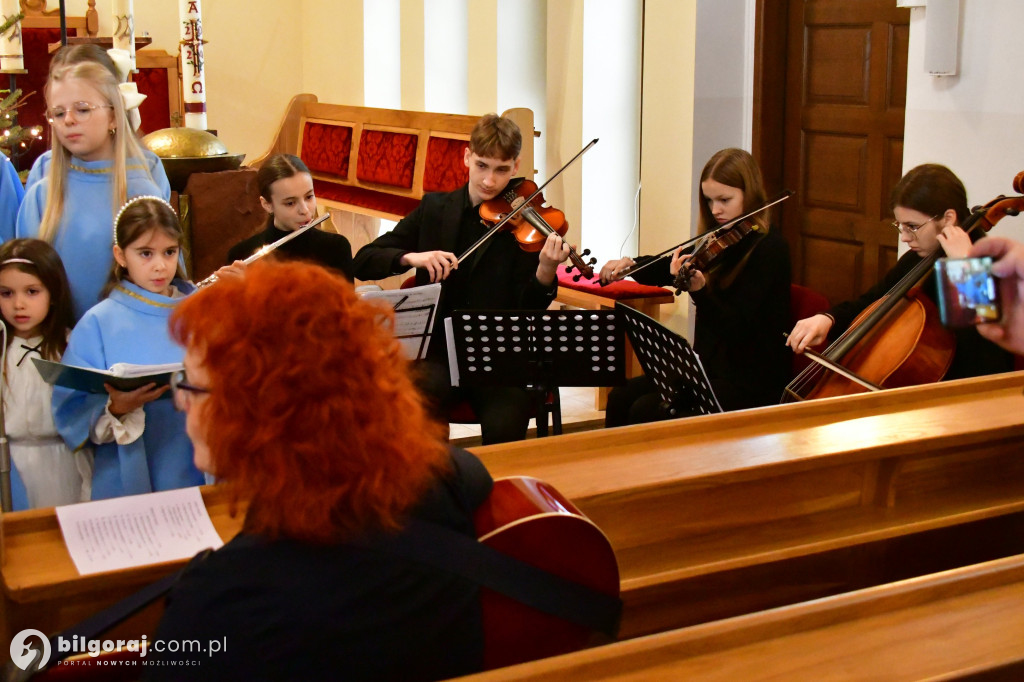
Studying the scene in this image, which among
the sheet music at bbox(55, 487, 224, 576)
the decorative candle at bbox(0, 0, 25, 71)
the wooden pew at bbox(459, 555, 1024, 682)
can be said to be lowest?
the wooden pew at bbox(459, 555, 1024, 682)

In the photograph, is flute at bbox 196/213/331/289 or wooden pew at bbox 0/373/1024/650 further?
flute at bbox 196/213/331/289

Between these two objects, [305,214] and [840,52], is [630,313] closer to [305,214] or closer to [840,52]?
[305,214]

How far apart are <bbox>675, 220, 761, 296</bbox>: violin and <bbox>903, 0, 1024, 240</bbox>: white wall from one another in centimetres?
78

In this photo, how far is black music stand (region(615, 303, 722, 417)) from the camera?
275 cm

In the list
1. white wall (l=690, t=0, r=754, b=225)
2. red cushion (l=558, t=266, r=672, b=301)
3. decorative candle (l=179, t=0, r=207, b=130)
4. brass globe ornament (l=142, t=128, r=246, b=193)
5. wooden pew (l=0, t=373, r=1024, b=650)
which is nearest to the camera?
wooden pew (l=0, t=373, r=1024, b=650)

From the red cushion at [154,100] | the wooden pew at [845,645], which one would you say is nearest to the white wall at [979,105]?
the wooden pew at [845,645]

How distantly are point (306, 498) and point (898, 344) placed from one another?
81.9 inches

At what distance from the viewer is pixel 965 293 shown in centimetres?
145

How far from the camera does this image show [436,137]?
559 cm

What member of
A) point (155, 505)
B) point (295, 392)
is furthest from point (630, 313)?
point (295, 392)

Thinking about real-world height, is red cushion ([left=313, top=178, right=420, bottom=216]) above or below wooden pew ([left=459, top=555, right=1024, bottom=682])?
above

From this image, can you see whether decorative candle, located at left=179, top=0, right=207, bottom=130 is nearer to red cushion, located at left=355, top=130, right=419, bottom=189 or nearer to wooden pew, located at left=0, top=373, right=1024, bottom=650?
red cushion, located at left=355, top=130, right=419, bottom=189

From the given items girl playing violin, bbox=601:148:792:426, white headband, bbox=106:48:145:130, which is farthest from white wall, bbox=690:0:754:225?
white headband, bbox=106:48:145:130

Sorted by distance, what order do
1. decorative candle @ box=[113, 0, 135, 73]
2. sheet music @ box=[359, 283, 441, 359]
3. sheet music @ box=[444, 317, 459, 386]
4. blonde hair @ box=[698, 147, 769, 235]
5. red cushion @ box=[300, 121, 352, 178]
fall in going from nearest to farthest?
sheet music @ box=[359, 283, 441, 359], sheet music @ box=[444, 317, 459, 386], blonde hair @ box=[698, 147, 769, 235], decorative candle @ box=[113, 0, 135, 73], red cushion @ box=[300, 121, 352, 178]
